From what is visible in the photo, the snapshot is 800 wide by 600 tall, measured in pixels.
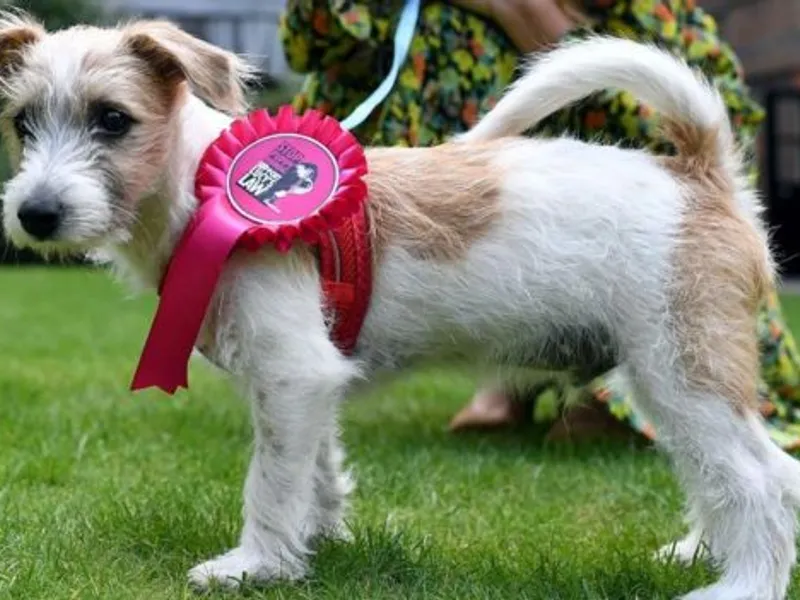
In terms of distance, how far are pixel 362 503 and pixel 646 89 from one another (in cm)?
142

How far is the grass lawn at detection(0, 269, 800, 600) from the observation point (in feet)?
9.53

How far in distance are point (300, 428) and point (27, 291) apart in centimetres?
942

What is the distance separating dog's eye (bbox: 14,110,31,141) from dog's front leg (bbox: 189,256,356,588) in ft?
1.92

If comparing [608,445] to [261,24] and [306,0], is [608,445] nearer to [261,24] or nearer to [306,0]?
[306,0]

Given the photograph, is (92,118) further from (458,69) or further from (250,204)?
(458,69)

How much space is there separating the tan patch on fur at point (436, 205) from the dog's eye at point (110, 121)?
563mm

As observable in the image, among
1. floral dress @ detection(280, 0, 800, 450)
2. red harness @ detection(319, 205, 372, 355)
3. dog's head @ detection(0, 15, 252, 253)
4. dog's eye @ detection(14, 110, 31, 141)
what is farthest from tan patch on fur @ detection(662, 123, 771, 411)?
floral dress @ detection(280, 0, 800, 450)

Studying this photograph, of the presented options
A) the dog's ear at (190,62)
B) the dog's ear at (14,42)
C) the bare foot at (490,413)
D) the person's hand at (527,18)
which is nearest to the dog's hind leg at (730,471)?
the dog's ear at (190,62)

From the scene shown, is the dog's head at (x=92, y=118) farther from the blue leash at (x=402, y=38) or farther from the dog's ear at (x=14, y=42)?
the blue leash at (x=402, y=38)

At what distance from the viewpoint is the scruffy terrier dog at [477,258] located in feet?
9.17

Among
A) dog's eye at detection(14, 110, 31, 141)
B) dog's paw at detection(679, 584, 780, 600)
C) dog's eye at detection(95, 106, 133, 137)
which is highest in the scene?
dog's eye at detection(95, 106, 133, 137)

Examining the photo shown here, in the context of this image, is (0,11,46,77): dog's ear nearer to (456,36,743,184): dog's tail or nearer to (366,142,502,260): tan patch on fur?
(366,142,502,260): tan patch on fur

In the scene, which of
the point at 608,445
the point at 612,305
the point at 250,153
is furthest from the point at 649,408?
the point at 608,445

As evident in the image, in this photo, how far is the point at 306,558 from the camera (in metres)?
2.97
